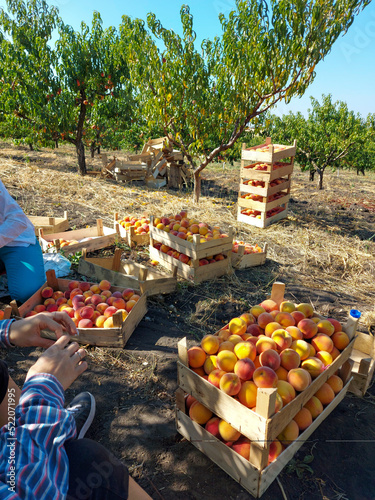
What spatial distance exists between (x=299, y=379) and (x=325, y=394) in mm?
556

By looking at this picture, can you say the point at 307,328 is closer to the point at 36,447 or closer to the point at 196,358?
the point at 196,358

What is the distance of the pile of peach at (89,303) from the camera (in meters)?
3.64

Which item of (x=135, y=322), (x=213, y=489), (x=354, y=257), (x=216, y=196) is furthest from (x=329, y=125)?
(x=213, y=489)

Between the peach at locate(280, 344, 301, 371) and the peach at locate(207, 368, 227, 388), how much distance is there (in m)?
0.45

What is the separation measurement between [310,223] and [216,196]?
387cm

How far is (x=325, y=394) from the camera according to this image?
8.41 feet

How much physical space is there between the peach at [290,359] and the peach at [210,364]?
1.61 feet

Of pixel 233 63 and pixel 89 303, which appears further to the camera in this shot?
pixel 233 63

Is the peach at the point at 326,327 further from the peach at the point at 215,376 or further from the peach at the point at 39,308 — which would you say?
the peach at the point at 39,308

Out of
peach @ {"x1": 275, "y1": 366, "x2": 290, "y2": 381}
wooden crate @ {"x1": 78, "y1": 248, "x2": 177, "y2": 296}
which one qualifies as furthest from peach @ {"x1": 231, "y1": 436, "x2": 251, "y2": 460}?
wooden crate @ {"x1": 78, "y1": 248, "x2": 177, "y2": 296}

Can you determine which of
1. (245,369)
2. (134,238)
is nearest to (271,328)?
(245,369)

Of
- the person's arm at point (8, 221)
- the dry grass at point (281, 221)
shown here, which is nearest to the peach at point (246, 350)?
the dry grass at point (281, 221)

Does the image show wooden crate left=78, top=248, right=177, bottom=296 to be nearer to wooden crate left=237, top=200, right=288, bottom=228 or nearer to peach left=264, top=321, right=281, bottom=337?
peach left=264, top=321, right=281, bottom=337

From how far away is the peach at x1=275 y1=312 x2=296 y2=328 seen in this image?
269 centimetres
